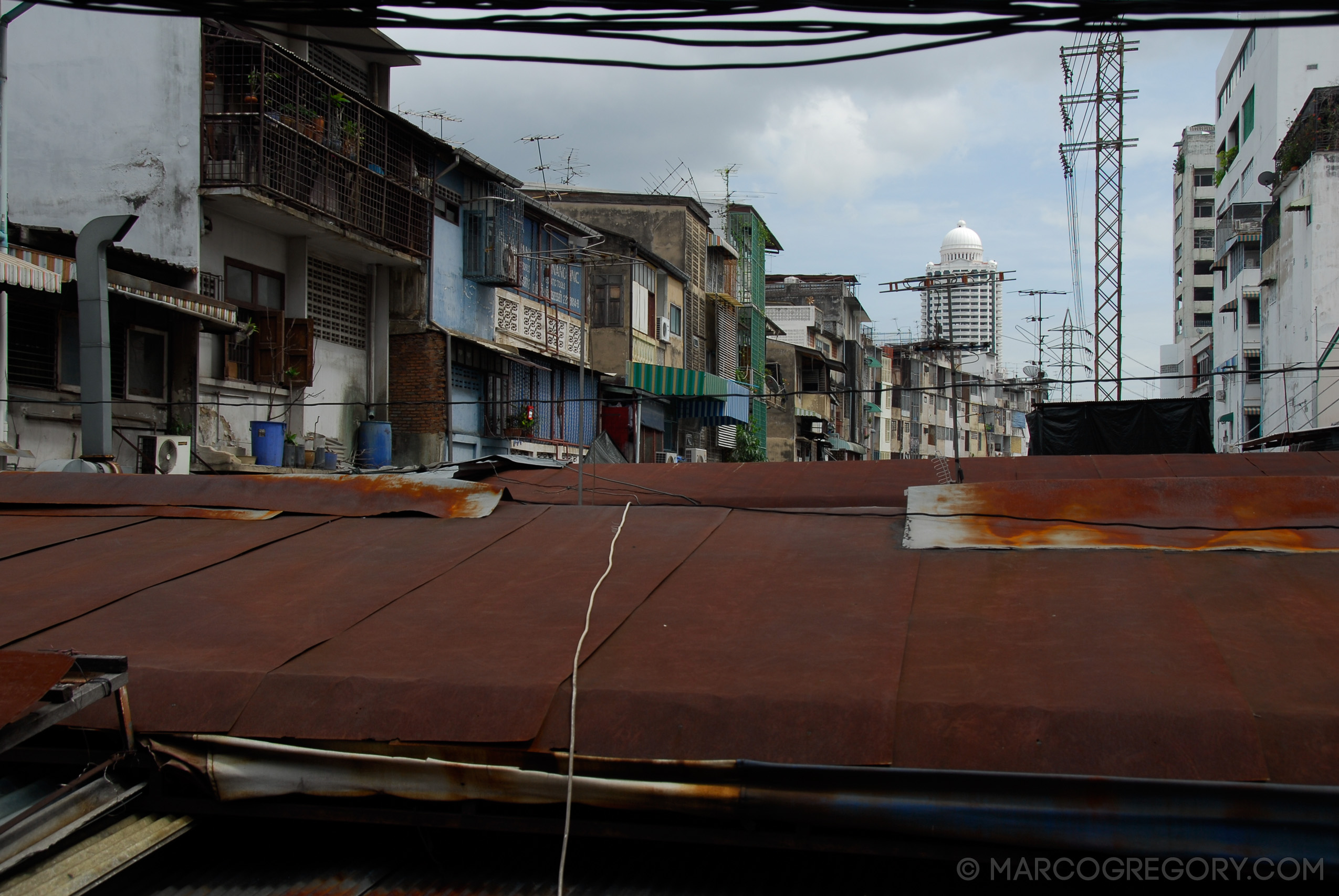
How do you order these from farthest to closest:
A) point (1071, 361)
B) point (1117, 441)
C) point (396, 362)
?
point (1071, 361) < point (1117, 441) < point (396, 362)

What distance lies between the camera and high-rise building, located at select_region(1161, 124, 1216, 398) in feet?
182

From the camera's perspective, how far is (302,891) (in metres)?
3.86

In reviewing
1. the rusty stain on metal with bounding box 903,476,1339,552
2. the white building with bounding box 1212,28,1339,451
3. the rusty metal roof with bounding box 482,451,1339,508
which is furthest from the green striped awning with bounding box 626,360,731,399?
the rusty stain on metal with bounding box 903,476,1339,552

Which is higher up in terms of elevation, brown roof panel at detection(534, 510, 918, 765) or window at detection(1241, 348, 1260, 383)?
window at detection(1241, 348, 1260, 383)

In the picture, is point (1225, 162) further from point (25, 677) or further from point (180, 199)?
point (25, 677)

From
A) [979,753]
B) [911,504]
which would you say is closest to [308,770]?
[979,753]

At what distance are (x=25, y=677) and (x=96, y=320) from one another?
841 centimetres

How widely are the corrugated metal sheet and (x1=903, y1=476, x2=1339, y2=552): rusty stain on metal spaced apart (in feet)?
11.9

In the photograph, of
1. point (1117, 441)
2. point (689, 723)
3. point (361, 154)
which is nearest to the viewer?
point (689, 723)

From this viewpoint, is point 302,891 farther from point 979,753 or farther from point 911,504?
point 911,504

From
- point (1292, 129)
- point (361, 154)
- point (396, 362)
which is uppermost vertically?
point (1292, 129)

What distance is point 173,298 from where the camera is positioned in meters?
12.8

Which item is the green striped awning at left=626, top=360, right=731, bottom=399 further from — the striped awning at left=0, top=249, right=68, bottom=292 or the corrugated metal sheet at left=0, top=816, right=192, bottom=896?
the corrugated metal sheet at left=0, top=816, right=192, bottom=896

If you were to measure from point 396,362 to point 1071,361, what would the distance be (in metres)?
35.8
